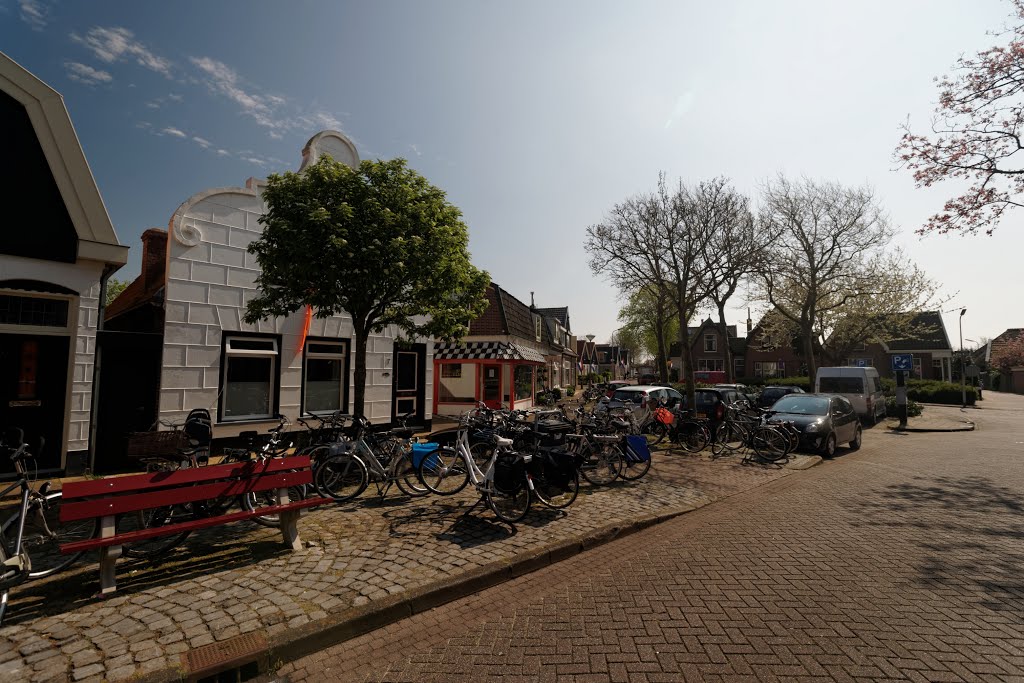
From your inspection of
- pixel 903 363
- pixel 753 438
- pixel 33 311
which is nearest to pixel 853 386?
pixel 903 363

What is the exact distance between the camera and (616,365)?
3182 inches

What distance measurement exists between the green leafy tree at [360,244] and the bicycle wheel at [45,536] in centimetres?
386

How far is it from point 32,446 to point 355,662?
8430 mm

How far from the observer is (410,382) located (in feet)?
44.6

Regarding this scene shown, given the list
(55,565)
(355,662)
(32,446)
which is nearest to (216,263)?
(32,446)

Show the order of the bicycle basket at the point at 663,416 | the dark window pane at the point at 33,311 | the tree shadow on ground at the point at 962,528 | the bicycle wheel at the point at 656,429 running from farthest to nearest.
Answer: the bicycle wheel at the point at 656,429 < the bicycle basket at the point at 663,416 < the dark window pane at the point at 33,311 < the tree shadow on ground at the point at 962,528

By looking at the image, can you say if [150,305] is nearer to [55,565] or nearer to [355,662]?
[55,565]

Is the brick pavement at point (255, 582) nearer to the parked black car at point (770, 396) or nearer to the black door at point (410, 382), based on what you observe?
the black door at point (410, 382)

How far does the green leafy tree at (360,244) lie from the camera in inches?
286

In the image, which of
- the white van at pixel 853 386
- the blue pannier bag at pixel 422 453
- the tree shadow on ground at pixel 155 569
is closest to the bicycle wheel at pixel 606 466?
the blue pannier bag at pixel 422 453

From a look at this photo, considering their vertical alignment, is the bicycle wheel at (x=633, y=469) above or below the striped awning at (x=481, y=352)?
below

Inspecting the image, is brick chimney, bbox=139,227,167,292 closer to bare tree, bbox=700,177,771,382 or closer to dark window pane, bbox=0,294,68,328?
dark window pane, bbox=0,294,68,328

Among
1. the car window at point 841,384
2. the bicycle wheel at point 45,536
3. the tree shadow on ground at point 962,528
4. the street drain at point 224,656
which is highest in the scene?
the car window at point 841,384

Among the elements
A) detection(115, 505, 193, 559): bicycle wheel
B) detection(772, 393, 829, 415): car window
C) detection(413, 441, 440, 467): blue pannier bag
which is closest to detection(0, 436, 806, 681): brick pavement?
detection(115, 505, 193, 559): bicycle wheel
